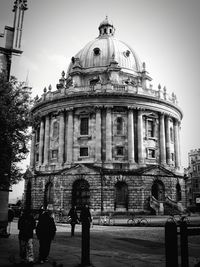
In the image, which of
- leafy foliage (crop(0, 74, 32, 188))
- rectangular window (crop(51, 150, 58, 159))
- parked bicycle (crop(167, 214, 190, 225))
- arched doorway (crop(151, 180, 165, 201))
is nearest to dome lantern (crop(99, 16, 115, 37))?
rectangular window (crop(51, 150, 58, 159))

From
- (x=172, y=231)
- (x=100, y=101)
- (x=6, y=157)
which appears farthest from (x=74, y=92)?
(x=172, y=231)

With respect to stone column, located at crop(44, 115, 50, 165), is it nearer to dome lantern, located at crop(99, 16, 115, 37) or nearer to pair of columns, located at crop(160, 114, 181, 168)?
pair of columns, located at crop(160, 114, 181, 168)

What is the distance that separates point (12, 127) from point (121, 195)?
27.1 m

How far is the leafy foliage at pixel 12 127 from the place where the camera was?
15.8 meters

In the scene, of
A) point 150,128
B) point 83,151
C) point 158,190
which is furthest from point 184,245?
point 150,128

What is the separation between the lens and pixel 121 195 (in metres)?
40.8

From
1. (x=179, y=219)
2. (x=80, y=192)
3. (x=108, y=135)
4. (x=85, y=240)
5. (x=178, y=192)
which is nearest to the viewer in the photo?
(x=85, y=240)

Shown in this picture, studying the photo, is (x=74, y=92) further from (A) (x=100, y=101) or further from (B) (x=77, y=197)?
(B) (x=77, y=197)

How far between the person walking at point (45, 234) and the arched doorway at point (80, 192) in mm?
30923

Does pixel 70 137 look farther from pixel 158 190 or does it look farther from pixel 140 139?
pixel 158 190

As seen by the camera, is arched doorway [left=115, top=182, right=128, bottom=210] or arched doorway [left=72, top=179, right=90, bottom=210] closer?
arched doorway [left=115, top=182, right=128, bottom=210]

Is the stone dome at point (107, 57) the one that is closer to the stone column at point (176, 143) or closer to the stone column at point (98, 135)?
the stone column at point (98, 135)

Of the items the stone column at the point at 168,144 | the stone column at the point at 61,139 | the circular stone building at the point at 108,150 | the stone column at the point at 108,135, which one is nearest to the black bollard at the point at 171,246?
the circular stone building at the point at 108,150

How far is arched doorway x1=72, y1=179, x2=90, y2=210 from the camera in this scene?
40.9 meters
